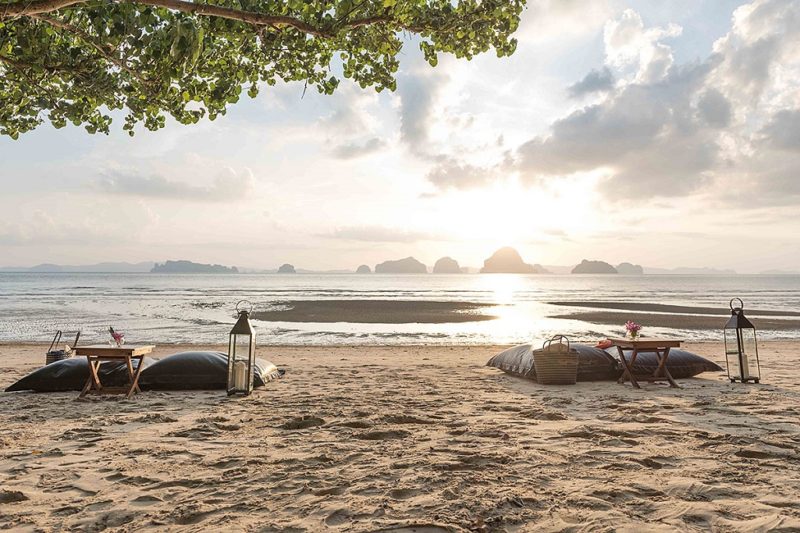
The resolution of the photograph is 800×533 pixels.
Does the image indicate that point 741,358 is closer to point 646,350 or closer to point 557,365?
point 646,350

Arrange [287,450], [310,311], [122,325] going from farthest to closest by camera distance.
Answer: [310,311] < [122,325] < [287,450]

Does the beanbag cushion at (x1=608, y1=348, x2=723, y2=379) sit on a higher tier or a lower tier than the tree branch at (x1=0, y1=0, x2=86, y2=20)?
lower

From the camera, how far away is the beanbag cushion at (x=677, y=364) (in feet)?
33.9

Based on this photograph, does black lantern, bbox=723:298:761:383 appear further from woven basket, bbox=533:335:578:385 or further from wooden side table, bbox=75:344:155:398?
wooden side table, bbox=75:344:155:398

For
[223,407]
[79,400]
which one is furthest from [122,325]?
[223,407]

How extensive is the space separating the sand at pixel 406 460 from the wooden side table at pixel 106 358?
28cm

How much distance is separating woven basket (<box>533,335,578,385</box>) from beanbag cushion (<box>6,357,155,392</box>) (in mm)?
7678

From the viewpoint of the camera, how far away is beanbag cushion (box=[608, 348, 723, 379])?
10.3 metres

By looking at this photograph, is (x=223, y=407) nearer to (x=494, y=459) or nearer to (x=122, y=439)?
(x=122, y=439)

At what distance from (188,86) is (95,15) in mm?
2183

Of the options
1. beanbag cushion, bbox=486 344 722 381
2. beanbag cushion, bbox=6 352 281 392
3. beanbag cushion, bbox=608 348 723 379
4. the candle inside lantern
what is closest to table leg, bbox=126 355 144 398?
beanbag cushion, bbox=6 352 281 392

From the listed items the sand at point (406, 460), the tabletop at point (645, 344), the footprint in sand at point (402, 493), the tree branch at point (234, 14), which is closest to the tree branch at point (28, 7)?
the tree branch at point (234, 14)

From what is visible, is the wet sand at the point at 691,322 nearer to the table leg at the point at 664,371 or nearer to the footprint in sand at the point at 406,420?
the table leg at the point at 664,371

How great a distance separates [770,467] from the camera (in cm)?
477
